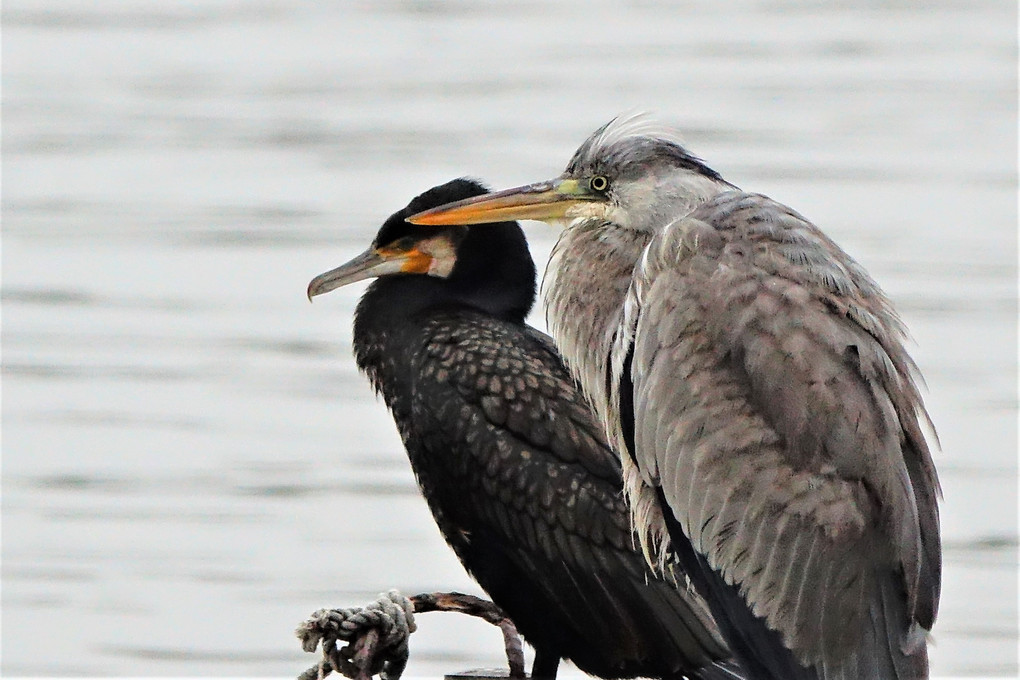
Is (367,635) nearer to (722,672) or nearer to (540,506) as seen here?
(540,506)

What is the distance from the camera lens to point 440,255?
4543 mm

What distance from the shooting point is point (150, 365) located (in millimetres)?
9031

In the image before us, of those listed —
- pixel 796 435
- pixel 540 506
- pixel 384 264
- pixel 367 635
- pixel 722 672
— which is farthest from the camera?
pixel 384 264

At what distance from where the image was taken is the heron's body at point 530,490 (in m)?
4.09

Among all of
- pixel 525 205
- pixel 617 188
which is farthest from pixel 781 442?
pixel 525 205

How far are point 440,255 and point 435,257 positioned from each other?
0.04ft

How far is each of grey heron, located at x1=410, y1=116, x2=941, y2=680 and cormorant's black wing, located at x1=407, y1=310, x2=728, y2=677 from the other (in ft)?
1.24

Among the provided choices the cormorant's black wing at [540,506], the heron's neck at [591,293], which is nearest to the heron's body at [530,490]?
the cormorant's black wing at [540,506]

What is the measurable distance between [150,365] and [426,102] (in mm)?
4487

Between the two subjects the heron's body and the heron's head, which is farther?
the heron's body

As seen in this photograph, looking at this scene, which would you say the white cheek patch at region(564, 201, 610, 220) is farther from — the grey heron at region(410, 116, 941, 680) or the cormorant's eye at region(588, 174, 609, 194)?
the grey heron at region(410, 116, 941, 680)

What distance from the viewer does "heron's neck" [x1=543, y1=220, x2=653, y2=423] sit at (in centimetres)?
383

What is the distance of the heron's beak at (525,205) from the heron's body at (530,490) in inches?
14.8

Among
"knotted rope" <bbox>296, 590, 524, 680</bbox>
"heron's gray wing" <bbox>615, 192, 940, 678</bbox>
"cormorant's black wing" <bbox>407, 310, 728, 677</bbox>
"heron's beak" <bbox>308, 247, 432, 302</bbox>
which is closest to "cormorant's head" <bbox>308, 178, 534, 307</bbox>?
"heron's beak" <bbox>308, 247, 432, 302</bbox>
